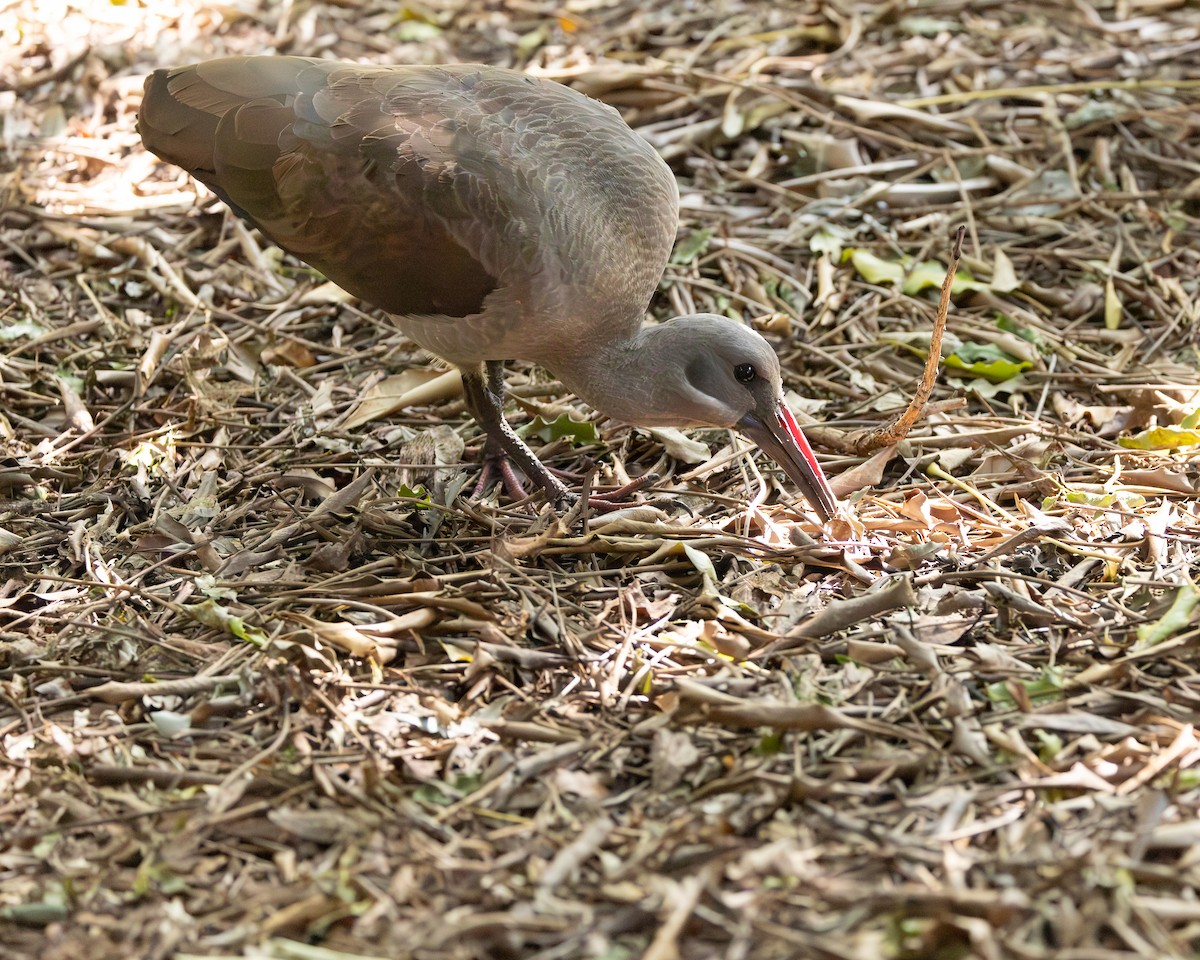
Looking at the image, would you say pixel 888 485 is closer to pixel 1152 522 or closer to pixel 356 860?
pixel 1152 522

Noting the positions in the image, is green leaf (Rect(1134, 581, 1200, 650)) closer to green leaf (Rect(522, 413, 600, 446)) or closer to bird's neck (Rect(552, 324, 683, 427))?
bird's neck (Rect(552, 324, 683, 427))

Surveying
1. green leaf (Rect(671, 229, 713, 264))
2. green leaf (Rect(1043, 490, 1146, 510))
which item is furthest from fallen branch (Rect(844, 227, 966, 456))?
green leaf (Rect(671, 229, 713, 264))

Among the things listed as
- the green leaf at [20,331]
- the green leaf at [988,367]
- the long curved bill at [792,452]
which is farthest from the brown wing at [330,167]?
the green leaf at [988,367]

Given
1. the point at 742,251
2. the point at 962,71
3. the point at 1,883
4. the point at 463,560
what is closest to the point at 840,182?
the point at 742,251

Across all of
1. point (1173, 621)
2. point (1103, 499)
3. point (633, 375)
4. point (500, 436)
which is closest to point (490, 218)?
point (633, 375)

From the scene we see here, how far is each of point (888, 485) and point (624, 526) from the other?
1.02 m

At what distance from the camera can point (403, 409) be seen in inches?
195

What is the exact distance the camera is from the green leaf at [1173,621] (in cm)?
344

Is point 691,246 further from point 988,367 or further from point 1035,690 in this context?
point 1035,690

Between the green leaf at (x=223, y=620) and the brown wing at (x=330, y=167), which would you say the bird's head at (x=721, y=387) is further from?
the green leaf at (x=223, y=620)

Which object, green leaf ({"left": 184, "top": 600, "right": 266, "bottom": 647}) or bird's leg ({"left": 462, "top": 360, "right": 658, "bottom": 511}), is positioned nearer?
green leaf ({"left": 184, "top": 600, "right": 266, "bottom": 647})

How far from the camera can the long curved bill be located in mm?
4090

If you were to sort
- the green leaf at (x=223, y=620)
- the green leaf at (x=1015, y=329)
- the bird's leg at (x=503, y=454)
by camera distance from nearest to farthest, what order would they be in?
the green leaf at (x=223, y=620) → the bird's leg at (x=503, y=454) → the green leaf at (x=1015, y=329)

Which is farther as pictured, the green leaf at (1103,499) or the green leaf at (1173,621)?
the green leaf at (1103,499)
